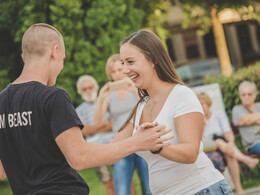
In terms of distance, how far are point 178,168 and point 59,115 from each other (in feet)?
2.44

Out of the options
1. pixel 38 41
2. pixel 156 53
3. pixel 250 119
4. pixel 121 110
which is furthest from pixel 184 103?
pixel 250 119

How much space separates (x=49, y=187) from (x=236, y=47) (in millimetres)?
22932

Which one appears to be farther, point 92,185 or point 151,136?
point 92,185

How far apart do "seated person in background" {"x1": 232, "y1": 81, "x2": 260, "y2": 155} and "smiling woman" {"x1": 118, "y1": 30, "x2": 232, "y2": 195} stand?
13.2ft

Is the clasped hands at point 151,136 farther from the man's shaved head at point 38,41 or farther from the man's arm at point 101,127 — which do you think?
the man's arm at point 101,127

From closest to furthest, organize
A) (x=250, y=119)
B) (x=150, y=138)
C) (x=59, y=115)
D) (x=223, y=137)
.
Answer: (x=59, y=115) → (x=150, y=138) → (x=223, y=137) → (x=250, y=119)

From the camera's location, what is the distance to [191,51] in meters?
A: 26.4

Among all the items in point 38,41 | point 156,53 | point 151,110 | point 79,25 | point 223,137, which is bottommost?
point 223,137

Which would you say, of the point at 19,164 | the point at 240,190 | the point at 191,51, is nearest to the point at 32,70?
the point at 19,164

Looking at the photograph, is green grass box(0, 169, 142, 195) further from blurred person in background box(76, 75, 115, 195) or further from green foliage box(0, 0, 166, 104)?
green foliage box(0, 0, 166, 104)

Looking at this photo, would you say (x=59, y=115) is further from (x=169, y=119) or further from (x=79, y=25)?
(x=79, y=25)

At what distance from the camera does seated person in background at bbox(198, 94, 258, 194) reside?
6168 mm

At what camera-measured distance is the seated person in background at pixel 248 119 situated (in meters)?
6.38

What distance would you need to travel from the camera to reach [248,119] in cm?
640
